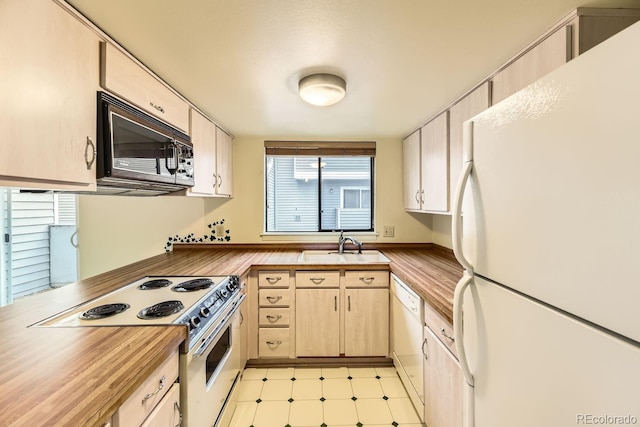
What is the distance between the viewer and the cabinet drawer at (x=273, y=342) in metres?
2.33

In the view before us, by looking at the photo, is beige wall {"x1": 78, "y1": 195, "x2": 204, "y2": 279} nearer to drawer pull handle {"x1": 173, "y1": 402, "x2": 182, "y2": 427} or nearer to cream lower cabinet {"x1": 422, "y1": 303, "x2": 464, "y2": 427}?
drawer pull handle {"x1": 173, "y1": 402, "x2": 182, "y2": 427}

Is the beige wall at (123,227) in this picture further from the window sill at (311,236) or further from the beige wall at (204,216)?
the window sill at (311,236)

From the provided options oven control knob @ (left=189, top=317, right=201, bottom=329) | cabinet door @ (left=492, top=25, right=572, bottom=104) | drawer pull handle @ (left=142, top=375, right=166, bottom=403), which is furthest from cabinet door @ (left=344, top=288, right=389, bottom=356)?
cabinet door @ (left=492, top=25, right=572, bottom=104)

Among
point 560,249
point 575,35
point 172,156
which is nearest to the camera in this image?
point 560,249

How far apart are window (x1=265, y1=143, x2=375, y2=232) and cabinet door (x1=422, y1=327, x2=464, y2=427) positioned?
1.72 meters

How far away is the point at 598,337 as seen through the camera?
52 cm

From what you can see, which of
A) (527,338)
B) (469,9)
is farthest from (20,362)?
(469,9)

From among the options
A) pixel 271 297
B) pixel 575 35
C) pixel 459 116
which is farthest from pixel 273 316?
pixel 575 35

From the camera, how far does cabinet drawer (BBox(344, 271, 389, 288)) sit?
233cm

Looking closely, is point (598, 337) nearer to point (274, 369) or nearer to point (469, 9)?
point (469, 9)

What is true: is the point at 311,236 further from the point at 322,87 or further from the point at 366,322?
the point at 322,87

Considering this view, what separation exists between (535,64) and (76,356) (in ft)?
6.98

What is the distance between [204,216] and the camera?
2.91m

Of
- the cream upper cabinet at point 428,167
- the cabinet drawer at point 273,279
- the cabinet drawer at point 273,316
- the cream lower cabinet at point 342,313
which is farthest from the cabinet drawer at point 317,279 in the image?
the cream upper cabinet at point 428,167
